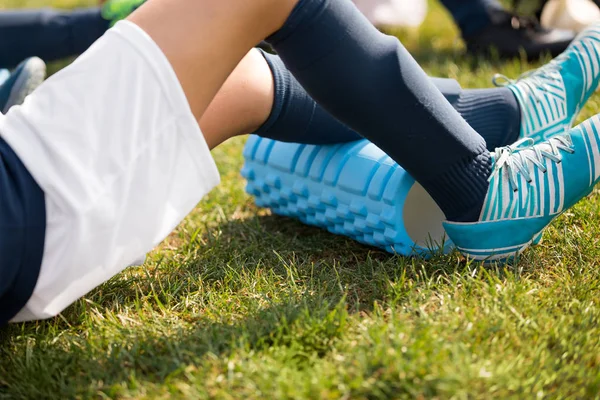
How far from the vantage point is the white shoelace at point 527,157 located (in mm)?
1327

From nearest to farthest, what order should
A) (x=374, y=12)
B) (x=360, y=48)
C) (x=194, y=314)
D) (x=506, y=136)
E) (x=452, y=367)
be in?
1. (x=452, y=367)
2. (x=360, y=48)
3. (x=194, y=314)
4. (x=506, y=136)
5. (x=374, y=12)

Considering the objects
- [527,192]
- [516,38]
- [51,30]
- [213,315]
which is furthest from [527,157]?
[51,30]

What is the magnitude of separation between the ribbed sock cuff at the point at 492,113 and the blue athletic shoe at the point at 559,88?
1.1 inches

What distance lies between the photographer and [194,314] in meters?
1.27

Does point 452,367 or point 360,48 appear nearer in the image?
point 452,367

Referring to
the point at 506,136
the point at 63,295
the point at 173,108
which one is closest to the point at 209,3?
the point at 173,108

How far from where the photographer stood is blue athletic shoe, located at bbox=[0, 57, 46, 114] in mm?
1894

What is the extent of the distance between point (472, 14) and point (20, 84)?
5.92 feet

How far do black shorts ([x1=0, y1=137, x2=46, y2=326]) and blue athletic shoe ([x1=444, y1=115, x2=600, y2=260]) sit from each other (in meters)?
0.73

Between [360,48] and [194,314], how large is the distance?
54 cm

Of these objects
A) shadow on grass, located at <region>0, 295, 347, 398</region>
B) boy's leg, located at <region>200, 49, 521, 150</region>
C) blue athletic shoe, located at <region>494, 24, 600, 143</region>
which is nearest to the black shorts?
shadow on grass, located at <region>0, 295, 347, 398</region>

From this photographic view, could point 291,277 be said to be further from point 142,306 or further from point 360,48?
point 360,48

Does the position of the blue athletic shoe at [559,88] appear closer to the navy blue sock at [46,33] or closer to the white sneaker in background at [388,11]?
the white sneaker in background at [388,11]

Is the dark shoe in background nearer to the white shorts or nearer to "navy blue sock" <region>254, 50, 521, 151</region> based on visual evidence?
"navy blue sock" <region>254, 50, 521, 151</region>
